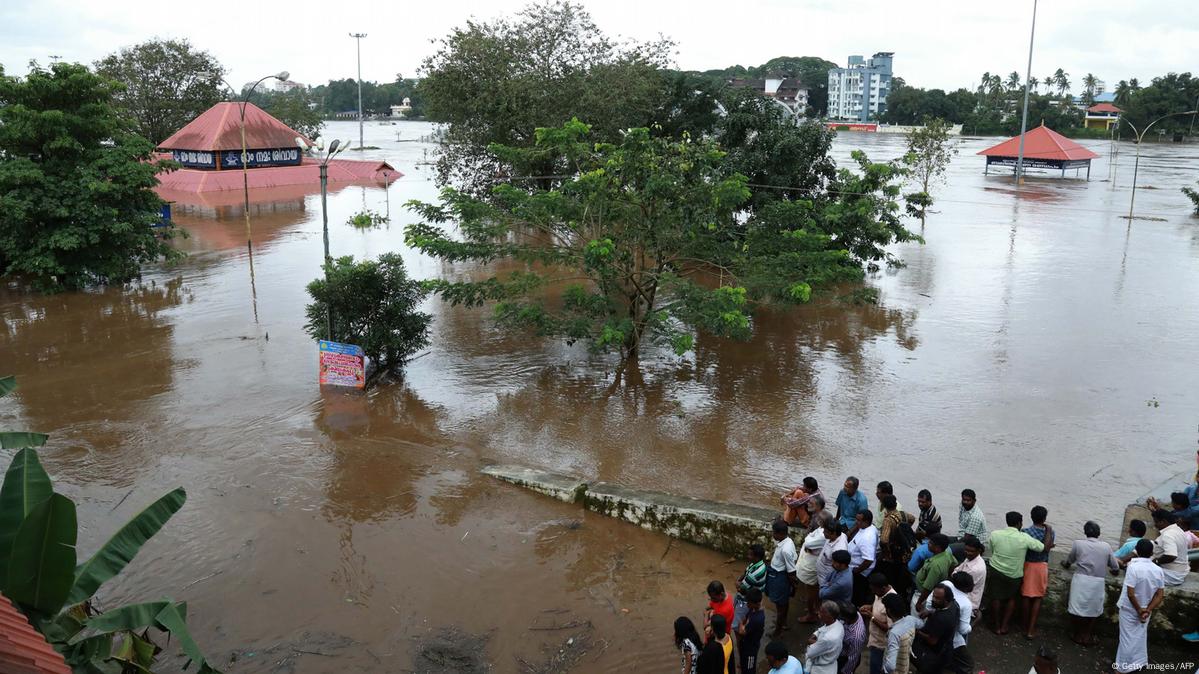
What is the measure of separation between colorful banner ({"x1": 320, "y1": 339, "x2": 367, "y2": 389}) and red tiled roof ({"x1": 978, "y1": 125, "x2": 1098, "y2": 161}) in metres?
54.2

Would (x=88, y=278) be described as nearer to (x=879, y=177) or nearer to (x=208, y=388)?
(x=208, y=388)

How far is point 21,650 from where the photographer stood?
139 inches

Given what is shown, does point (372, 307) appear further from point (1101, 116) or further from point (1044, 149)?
point (1101, 116)

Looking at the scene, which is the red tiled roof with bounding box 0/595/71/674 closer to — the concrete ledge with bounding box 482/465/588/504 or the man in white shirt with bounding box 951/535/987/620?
the man in white shirt with bounding box 951/535/987/620

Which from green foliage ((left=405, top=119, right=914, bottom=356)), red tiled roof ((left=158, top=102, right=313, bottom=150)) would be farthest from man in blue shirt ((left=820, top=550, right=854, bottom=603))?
red tiled roof ((left=158, top=102, right=313, bottom=150))

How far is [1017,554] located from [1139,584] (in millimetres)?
906

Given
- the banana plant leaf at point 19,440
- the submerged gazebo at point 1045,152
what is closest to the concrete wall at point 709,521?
the banana plant leaf at point 19,440

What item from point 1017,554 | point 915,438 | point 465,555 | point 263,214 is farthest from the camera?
point 263,214

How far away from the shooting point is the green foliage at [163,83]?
1917 inches

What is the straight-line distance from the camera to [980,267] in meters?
27.4

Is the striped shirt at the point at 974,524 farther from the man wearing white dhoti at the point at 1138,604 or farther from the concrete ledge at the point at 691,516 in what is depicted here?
the concrete ledge at the point at 691,516

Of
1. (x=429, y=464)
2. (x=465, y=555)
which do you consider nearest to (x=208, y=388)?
(x=429, y=464)

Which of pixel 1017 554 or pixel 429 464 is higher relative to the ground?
pixel 1017 554

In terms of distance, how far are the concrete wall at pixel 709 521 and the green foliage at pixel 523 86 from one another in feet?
57.6
